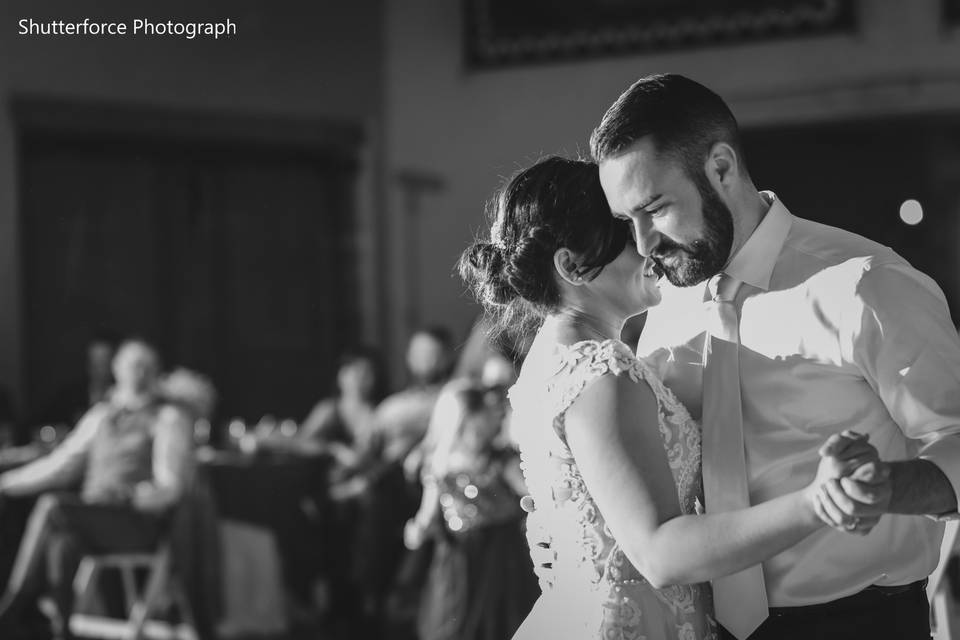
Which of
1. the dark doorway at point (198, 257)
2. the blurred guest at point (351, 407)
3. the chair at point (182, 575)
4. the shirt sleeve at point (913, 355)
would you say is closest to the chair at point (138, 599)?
the chair at point (182, 575)

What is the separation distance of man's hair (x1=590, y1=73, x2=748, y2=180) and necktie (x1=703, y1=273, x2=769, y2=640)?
0.22 m

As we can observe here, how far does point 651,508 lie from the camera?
1.50 metres

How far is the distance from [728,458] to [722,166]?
387 mm

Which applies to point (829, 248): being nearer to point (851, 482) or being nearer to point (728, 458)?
point (728, 458)

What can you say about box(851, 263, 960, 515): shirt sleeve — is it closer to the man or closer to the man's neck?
the man

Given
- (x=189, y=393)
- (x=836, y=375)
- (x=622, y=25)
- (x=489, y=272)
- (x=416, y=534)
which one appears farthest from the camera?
(x=622, y=25)

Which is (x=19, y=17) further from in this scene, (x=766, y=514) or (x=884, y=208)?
(x=766, y=514)

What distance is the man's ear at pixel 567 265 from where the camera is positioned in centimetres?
178

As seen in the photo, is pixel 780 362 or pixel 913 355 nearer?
pixel 913 355

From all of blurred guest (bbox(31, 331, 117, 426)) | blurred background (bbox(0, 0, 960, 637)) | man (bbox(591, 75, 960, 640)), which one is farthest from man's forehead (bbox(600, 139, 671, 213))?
blurred guest (bbox(31, 331, 117, 426))

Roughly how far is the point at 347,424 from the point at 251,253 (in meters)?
1.50

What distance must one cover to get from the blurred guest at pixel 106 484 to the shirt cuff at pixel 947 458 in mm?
4229

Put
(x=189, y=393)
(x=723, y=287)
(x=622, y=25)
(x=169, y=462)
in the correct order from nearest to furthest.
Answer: (x=723, y=287)
(x=169, y=462)
(x=189, y=393)
(x=622, y=25)

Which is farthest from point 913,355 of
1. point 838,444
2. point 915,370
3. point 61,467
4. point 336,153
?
point 336,153
